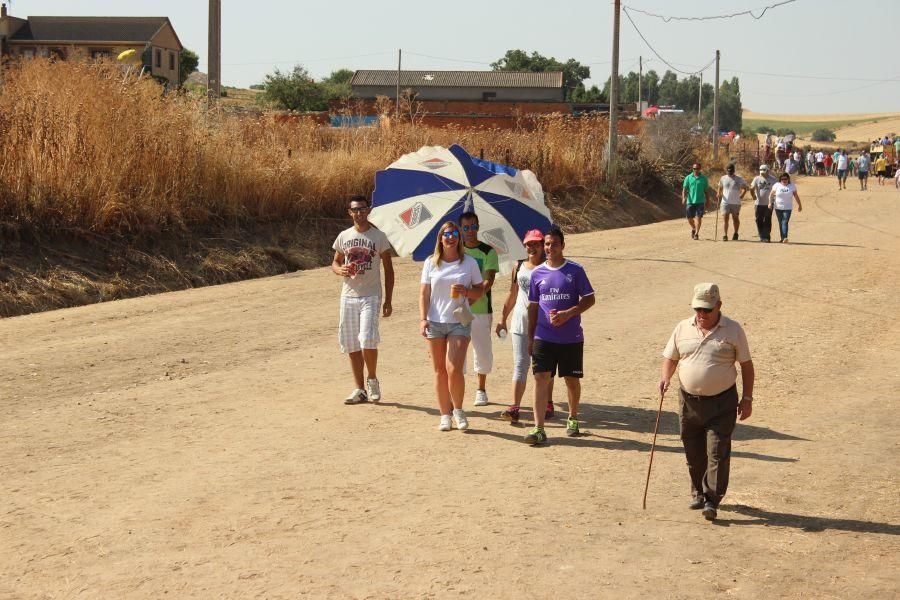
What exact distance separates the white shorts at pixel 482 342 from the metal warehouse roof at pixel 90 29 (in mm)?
69576

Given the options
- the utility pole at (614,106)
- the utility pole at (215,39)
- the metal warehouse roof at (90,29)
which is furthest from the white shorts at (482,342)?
the metal warehouse roof at (90,29)

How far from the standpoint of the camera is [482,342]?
32.9 ft

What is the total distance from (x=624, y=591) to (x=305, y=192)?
53.6 ft

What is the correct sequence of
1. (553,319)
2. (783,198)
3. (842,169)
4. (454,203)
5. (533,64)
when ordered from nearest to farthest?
(553,319) → (454,203) → (783,198) → (842,169) → (533,64)

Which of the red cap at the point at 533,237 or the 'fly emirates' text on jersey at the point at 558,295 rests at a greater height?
the red cap at the point at 533,237

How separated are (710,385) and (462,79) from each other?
274 ft

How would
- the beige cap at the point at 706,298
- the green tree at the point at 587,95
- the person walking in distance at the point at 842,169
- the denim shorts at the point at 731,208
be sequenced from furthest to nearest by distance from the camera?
the green tree at the point at 587,95, the person walking in distance at the point at 842,169, the denim shorts at the point at 731,208, the beige cap at the point at 706,298

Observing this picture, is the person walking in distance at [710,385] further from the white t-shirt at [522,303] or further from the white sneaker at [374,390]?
the white sneaker at [374,390]

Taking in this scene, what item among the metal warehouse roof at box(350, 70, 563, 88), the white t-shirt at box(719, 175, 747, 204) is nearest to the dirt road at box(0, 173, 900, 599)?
the white t-shirt at box(719, 175, 747, 204)

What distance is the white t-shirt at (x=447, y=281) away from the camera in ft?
29.8

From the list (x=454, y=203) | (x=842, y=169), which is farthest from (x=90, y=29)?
(x=454, y=203)

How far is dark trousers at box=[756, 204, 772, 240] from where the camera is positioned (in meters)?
25.0

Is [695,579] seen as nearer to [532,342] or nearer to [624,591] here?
[624,591]

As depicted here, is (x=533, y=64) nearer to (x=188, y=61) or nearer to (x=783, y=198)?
(x=188, y=61)
